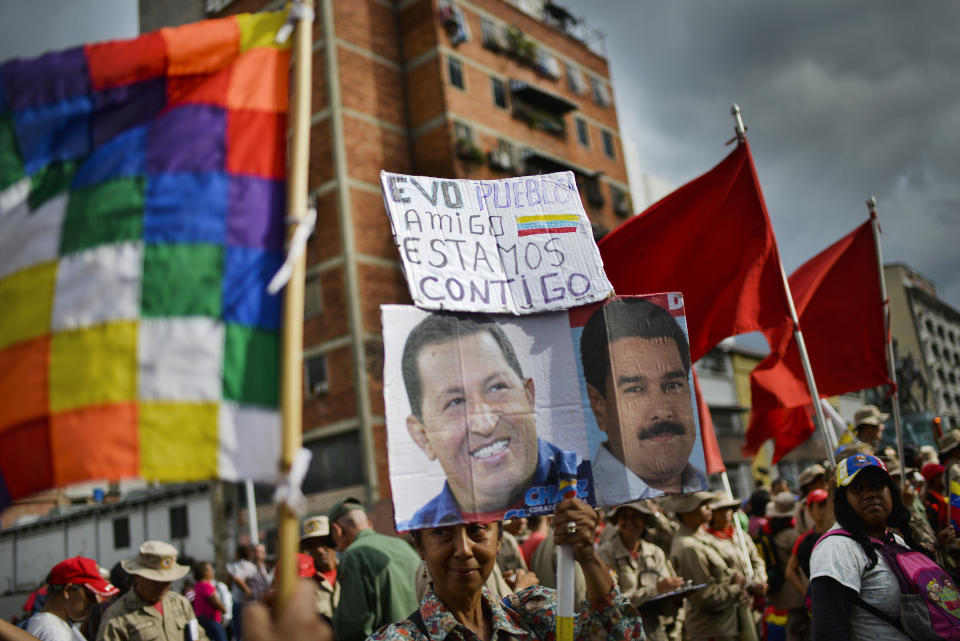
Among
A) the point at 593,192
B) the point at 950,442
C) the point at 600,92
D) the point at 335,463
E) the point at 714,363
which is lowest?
the point at 950,442

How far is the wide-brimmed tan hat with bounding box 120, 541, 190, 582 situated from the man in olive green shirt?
1.32 m

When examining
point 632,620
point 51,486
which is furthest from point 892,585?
point 51,486

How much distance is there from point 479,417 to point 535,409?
26 cm

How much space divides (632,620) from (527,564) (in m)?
4.56

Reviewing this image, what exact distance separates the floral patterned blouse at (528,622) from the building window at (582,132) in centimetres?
3643

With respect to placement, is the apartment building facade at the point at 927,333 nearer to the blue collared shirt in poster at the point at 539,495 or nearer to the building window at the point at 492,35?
the building window at the point at 492,35

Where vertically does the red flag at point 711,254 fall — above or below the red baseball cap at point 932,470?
above

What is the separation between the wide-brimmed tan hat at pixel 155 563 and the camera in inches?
225

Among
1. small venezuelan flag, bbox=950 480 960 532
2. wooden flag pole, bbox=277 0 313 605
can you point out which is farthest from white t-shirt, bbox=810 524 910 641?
small venezuelan flag, bbox=950 480 960 532

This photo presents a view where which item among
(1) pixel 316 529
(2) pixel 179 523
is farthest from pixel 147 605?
(2) pixel 179 523

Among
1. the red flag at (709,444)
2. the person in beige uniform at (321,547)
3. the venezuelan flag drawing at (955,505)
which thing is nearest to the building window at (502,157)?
the person in beige uniform at (321,547)

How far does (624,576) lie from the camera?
605 centimetres

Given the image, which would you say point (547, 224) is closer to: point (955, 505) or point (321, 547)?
point (955, 505)

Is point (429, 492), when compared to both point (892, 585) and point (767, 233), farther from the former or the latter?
point (767, 233)
